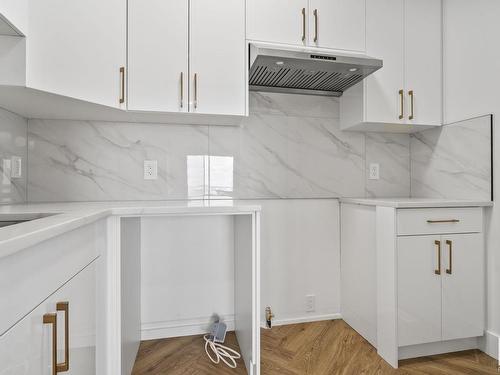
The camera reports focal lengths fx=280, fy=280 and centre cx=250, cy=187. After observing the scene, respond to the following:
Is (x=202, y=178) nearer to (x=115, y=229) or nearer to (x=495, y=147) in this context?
(x=115, y=229)

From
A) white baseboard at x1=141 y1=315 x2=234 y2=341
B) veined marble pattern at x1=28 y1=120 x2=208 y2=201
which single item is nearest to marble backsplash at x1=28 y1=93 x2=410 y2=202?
veined marble pattern at x1=28 y1=120 x2=208 y2=201

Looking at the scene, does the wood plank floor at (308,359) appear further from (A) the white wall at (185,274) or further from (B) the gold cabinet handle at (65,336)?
(B) the gold cabinet handle at (65,336)

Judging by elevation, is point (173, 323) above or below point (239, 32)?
below

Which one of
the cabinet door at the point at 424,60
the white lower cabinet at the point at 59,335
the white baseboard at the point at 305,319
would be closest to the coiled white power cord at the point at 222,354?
the white baseboard at the point at 305,319

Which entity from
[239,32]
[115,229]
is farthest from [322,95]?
[115,229]

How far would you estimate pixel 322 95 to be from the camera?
80.8 inches

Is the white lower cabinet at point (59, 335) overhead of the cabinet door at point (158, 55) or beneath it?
beneath

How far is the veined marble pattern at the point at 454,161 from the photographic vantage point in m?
1.69

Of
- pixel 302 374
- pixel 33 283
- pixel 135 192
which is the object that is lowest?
pixel 302 374

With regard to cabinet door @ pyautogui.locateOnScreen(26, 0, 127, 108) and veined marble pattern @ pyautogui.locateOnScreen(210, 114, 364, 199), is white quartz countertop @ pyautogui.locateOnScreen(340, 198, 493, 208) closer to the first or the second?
veined marble pattern @ pyautogui.locateOnScreen(210, 114, 364, 199)

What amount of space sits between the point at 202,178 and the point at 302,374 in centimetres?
127

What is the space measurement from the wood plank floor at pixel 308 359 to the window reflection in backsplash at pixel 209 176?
0.94 metres

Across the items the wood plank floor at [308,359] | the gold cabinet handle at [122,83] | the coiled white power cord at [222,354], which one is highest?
the gold cabinet handle at [122,83]

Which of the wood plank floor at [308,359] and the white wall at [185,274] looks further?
the white wall at [185,274]
